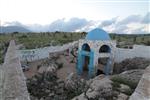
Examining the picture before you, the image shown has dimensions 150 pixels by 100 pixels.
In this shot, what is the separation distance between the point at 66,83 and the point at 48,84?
60.0 inches

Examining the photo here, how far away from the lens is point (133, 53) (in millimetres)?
24656

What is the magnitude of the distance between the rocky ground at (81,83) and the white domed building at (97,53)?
120 centimetres

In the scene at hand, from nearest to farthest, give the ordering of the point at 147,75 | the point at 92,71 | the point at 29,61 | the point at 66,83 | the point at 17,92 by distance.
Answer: the point at 147,75
the point at 17,92
the point at 66,83
the point at 92,71
the point at 29,61

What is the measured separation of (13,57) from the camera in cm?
1080

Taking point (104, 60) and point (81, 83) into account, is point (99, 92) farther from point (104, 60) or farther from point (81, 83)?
point (104, 60)

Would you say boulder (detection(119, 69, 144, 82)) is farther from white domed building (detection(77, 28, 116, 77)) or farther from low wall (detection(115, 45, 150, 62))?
low wall (detection(115, 45, 150, 62))

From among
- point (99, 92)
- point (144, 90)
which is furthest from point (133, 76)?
point (144, 90)

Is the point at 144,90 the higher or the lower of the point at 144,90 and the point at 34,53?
the higher

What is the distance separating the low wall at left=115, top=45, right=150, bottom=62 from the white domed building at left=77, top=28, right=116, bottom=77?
1364mm

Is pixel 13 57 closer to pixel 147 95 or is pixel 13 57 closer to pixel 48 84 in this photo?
pixel 147 95

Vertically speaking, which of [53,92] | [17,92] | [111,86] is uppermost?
[17,92]

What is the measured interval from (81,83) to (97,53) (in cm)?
558

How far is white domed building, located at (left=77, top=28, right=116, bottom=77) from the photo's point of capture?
2317 cm

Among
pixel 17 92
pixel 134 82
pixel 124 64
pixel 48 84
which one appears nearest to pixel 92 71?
pixel 124 64
